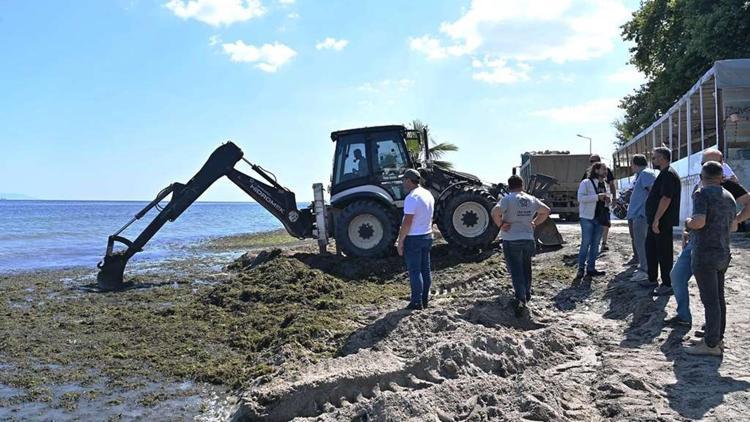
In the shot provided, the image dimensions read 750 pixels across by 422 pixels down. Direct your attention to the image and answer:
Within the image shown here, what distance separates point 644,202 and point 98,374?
658 centimetres

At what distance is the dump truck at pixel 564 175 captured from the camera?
22750 millimetres

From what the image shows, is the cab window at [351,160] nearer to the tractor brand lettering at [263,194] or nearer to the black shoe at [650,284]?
the tractor brand lettering at [263,194]

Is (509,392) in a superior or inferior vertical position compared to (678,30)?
inferior

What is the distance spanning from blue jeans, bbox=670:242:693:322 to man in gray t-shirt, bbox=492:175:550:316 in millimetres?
1580

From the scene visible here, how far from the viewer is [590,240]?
8.71m

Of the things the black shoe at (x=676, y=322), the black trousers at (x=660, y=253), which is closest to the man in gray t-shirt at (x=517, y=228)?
the black trousers at (x=660, y=253)

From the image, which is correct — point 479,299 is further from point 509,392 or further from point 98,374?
point 98,374

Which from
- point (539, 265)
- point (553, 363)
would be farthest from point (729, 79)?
point (553, 363)

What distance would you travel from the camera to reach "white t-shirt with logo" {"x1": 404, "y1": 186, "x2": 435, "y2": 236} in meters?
7.00

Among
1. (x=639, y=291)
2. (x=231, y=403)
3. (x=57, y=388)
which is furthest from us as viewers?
(x=639, y=291)

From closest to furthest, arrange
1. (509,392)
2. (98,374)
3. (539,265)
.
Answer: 1. (509,392)
2. (98,374)
3. (539,265)

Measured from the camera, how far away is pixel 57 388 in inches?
234

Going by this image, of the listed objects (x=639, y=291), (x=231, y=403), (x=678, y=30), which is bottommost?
(x=231, y=403)

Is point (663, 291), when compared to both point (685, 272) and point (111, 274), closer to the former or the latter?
point (685, 272)
